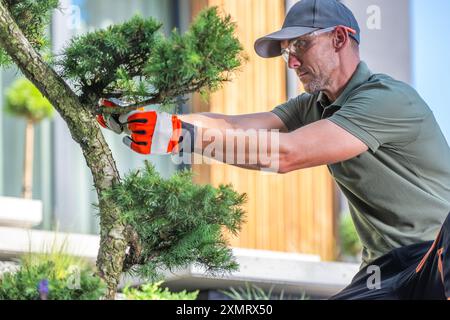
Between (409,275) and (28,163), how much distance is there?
371 cm

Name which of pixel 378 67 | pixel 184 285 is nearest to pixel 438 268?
pixel 184 285

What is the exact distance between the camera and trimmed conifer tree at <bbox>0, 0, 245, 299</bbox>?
8.30 ft

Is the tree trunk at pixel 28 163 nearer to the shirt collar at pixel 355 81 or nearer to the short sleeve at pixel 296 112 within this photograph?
the short sleeve at pixel 296 112

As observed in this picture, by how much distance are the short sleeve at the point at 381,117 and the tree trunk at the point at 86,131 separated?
2.29 feet

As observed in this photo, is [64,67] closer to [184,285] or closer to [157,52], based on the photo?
[157,52]

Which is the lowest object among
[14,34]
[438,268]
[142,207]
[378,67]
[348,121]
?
[438,268]

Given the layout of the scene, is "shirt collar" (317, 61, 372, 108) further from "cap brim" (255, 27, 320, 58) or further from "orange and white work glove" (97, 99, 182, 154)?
"orange and white work glove" (97, 99, 182, 154)

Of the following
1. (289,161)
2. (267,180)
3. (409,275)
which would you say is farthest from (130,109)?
(267,180)

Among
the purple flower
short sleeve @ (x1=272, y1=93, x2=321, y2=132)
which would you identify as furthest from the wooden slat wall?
the purple flower

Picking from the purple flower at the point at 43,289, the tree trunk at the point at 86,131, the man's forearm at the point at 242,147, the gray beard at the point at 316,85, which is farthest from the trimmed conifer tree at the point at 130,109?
the gray beard at the point at 316,85

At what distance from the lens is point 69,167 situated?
20.8 feet

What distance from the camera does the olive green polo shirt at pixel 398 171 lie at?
9.79ft

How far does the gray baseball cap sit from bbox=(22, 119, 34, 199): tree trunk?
313 cm

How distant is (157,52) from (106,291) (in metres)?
0.66
